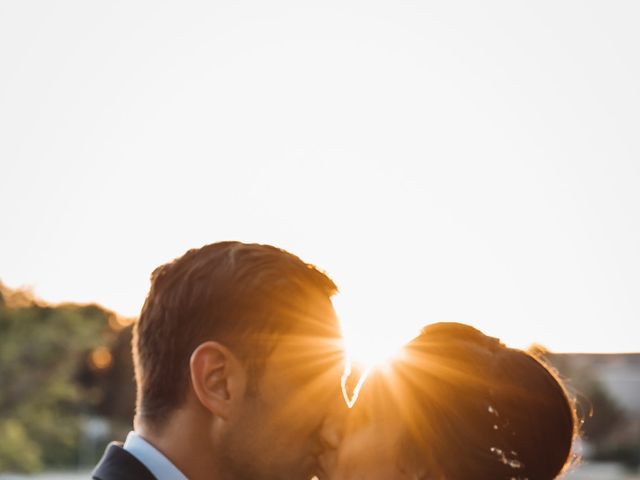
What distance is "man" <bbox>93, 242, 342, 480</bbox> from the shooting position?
3.40 meters

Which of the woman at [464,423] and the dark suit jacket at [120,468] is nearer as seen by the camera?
the dark suit jacket at [120,468]

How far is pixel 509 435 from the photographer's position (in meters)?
3.73

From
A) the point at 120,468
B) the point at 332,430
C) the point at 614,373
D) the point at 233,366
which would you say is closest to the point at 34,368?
the point at 614,373

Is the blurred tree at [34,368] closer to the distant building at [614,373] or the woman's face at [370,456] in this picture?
the distant building at [614,373]

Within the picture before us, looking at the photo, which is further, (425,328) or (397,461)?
(425,328)

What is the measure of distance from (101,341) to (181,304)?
168 ft

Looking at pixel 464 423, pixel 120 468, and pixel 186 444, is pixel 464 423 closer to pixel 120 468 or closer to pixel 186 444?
pixel 186 444

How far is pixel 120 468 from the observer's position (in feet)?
10.6

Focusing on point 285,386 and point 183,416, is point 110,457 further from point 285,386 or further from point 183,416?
point 285,386

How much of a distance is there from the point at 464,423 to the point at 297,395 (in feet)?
1.67

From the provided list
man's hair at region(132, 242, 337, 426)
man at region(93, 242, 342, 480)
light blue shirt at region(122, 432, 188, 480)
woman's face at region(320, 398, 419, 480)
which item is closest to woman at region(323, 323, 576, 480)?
woman's face at region(320, 398, 419, 480)

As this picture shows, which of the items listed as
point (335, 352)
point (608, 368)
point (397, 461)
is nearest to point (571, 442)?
point (397, 461)

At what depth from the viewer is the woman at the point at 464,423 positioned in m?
3.69

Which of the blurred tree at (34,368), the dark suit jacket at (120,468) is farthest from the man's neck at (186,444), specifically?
the blurred tree at (34,368)
